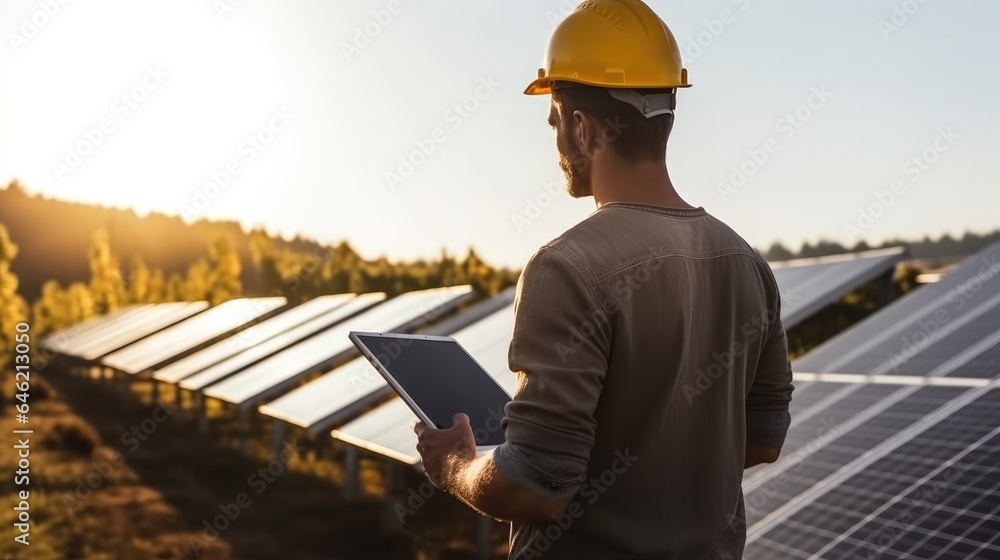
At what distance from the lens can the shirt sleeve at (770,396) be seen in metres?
2.71

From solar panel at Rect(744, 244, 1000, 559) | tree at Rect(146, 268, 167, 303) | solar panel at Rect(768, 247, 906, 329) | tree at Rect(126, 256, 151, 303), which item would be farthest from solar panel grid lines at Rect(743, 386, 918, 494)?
tree at Rect(146, 268, 167, 303)

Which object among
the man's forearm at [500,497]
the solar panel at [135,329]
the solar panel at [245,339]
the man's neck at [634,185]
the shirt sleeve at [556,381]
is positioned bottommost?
the solar panel at [135,329]

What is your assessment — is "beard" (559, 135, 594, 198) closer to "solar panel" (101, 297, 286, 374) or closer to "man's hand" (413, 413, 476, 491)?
"man's hand" (413, 413, 476, 491)

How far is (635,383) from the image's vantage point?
2.20 metres

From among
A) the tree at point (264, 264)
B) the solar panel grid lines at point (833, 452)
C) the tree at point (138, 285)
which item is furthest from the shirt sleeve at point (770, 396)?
the tree at point (138, 285)


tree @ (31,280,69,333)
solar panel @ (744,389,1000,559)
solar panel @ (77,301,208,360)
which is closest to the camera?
solar panel @ (744,389,1000,559)

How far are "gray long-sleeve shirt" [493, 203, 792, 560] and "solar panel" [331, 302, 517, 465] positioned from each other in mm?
4856

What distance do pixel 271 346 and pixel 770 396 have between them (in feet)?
42.3

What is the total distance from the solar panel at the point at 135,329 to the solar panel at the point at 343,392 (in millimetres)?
13250

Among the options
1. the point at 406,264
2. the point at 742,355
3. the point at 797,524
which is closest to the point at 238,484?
the point at 797,524

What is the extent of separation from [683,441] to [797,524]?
3510 millimetres

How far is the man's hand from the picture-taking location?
2426 millimetres

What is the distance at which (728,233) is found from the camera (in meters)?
2.46

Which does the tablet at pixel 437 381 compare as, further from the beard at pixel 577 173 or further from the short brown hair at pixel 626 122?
the short brown hair at pixel 626 122
